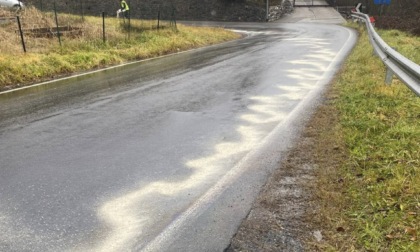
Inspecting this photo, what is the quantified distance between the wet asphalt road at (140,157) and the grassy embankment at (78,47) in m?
1.59

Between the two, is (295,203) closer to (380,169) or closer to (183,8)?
(380,169)

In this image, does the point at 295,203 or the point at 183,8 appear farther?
the point at 183,8

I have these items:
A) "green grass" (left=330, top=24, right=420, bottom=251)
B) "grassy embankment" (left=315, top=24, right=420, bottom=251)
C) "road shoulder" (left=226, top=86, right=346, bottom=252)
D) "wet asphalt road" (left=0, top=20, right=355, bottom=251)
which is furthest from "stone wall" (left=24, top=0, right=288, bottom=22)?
"road shoulder" (left=226, top=86, right=346, bottom=252)

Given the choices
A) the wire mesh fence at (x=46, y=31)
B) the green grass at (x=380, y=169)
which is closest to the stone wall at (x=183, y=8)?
the wire mesh fence at (x=46, y=31)

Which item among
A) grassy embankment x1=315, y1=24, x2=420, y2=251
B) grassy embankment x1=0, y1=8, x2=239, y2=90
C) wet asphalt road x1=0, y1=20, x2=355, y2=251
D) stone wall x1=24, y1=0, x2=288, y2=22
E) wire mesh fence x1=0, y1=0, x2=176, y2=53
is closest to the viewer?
grassy embankment x1=315, y1=24, x2=420, y2=251

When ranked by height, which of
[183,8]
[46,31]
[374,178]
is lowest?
[374,178]

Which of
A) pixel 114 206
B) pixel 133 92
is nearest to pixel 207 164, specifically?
pixel 114 206

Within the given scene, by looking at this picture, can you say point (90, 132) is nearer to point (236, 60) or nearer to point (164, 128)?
point (164, 128)

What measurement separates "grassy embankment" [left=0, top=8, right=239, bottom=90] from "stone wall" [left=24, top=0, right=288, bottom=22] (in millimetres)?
21567

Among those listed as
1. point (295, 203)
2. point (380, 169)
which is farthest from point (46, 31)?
point (380, 169)

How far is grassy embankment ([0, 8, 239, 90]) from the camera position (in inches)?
452

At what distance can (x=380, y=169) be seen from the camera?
14.2 ft

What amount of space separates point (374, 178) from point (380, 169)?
0.23 m

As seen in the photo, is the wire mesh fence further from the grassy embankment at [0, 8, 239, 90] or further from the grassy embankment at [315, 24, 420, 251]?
the grassy embankment at [315, 24, 420, 251]
